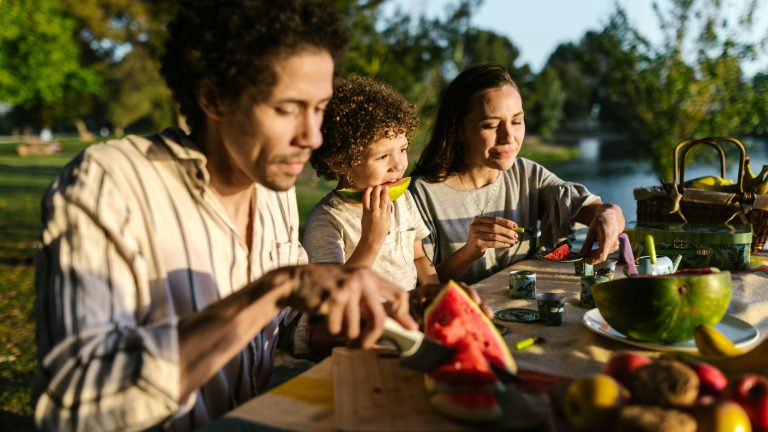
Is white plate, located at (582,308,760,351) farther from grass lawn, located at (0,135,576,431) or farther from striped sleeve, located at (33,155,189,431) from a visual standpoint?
grass lawn, located at (0,135,576,431)

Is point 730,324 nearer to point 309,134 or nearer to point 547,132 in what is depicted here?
point 309,134

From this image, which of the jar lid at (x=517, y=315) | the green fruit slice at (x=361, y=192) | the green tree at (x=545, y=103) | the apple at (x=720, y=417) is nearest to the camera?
the apple at (x=720, y=417)

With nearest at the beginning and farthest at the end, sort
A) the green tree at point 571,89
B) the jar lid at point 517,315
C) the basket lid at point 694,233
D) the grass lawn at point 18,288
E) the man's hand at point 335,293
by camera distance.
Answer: the man's hand at point 335,293, the jar lid at point 517,315, the basket lid at point 694,233, the grass lawn at point 18,288, the green tree at point 571,89

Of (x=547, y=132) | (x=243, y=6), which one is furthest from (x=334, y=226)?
(x=547, y=132)

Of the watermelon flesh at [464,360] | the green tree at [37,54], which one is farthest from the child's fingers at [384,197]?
the green tree at [37,54]

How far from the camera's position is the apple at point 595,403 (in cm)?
122

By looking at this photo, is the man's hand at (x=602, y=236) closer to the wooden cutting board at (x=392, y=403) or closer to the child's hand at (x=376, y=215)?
the child's hand at (x=376, y=215)

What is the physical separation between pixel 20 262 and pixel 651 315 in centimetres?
1055

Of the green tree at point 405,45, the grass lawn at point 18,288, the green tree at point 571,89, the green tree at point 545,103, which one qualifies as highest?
the green tree at point 571,89

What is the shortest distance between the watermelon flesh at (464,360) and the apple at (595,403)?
0.17 m

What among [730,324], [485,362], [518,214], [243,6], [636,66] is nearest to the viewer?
[485,362]

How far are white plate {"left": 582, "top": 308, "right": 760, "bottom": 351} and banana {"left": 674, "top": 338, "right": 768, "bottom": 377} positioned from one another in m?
0.22

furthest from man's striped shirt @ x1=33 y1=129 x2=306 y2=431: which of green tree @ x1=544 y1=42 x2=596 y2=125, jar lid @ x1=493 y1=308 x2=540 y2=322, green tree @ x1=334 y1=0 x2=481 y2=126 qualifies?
green tree @ x1=544 y1=42 x2=596 y2=125

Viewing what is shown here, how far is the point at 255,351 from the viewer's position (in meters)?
2.10
